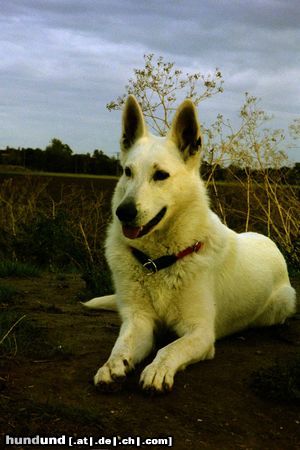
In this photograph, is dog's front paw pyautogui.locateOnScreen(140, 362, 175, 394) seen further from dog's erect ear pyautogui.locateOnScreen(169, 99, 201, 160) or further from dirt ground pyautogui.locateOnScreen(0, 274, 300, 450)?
dog's erect ear pyautogui.locateOnScreen(169, 99, 201, 160)

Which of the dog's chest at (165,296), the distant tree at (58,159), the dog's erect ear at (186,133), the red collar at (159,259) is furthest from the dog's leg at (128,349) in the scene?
the distant tree at (58,159)

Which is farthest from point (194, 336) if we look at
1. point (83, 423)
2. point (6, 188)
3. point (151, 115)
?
Answer: point (6, 188)

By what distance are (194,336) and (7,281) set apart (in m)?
3.22

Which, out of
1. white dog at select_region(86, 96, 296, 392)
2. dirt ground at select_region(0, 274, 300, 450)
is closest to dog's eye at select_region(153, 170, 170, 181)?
white dog at select_region(86, 96, 296, 392)

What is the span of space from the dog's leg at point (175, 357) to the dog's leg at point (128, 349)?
15 centimetres

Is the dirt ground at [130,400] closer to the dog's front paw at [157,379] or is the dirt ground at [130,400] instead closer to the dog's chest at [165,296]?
the dog's front paw at [157,379]

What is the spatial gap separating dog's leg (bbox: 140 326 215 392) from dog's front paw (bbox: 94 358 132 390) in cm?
12

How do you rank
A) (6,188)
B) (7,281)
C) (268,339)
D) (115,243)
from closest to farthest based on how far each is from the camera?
(115,243), (268,339), (7,281), (6,188)

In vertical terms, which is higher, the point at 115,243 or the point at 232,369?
the point at 115,243

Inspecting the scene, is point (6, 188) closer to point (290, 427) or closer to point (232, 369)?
point (232, 369)

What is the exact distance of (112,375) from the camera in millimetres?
2916

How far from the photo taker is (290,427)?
2746 millimetres

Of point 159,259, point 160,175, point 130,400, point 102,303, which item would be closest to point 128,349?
point 130,400

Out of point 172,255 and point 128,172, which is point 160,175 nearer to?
point 128,172
